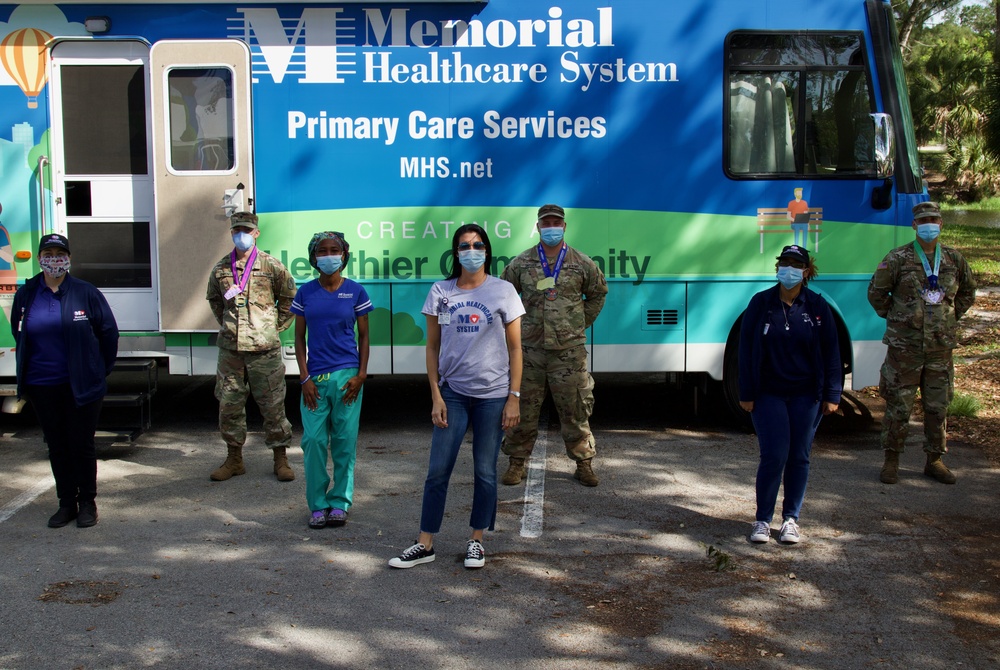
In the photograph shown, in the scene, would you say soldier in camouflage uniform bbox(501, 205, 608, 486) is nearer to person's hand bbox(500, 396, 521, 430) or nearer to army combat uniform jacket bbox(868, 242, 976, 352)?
person's hand bbox(500, 396, 521, 430)

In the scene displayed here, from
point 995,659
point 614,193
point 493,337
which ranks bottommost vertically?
point 995,659

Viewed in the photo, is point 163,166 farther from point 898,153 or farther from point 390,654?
point 898,153

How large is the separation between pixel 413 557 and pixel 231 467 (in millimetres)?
2137

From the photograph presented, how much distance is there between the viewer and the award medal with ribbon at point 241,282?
6.66m

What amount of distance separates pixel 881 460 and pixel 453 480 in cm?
303

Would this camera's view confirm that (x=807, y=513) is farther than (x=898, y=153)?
No

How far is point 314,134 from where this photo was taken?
24.7 feet

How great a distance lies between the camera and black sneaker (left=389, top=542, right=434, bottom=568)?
5.25m

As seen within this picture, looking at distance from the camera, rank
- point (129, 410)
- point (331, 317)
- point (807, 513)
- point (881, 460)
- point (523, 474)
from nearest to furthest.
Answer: point (331, 317), point (807, 513), point (523, 474), point (881, 460), point (129, 410)

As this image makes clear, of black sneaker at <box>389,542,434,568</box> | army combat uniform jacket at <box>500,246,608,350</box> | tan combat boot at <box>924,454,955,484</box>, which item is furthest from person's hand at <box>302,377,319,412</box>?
tan combat boot at <box>924,454,955,484</box>

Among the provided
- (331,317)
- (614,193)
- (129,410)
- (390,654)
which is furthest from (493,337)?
(129,410)

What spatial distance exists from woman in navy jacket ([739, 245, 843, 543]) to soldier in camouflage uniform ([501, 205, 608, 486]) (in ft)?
4.04

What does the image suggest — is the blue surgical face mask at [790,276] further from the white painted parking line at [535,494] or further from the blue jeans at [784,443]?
the white painted parking line at [535,494]

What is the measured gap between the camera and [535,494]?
257 inches
